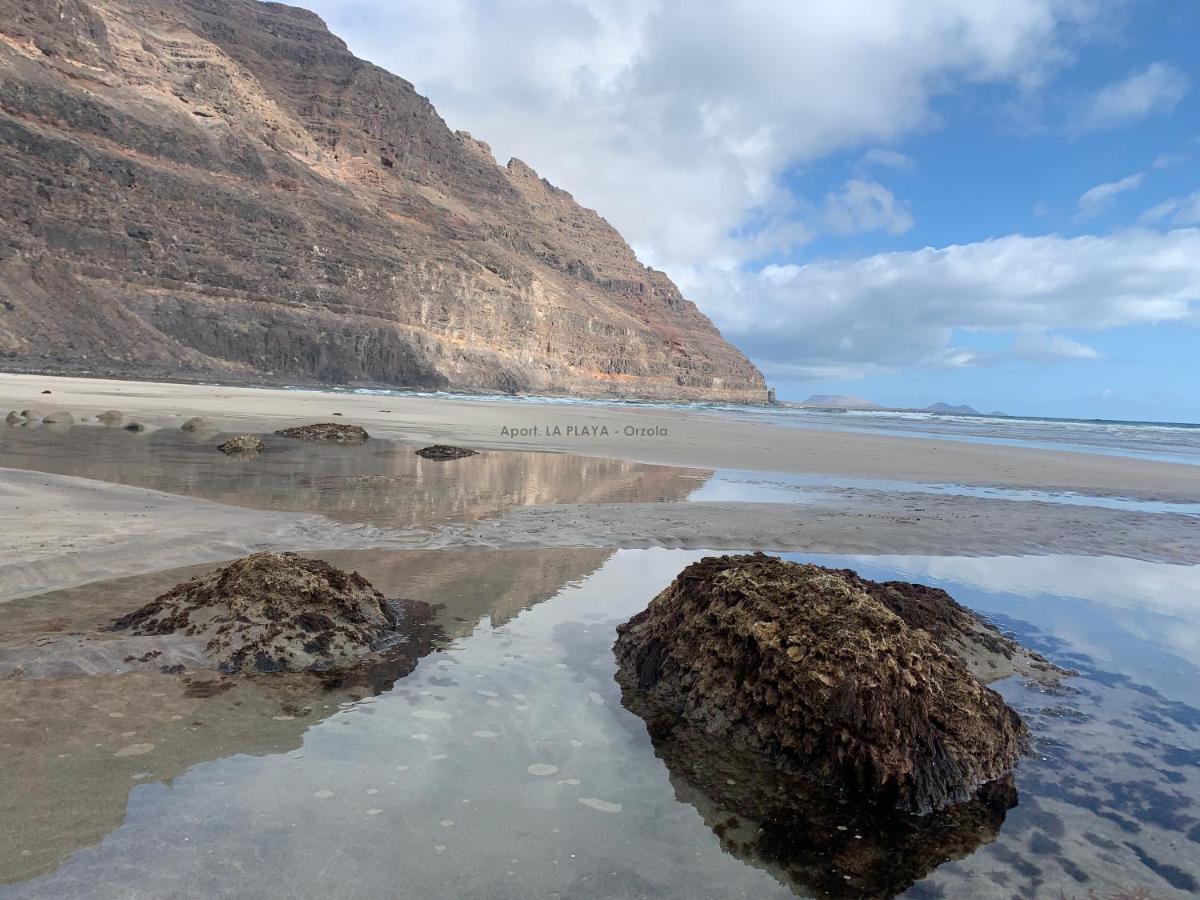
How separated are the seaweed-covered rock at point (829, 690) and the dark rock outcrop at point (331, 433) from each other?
14.0m

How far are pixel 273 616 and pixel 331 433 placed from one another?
13.5m

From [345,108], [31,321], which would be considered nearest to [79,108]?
[31,321]

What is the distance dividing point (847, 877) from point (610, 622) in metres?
2.76

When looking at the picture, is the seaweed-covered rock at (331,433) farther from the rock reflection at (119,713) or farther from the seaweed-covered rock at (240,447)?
the rock reflection at (119,713)

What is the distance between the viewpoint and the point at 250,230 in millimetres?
75312

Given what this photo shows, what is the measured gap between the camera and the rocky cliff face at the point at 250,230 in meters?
60.1

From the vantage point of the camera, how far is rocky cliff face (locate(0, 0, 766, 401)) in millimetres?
60094

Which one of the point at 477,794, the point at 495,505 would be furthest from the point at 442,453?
the point at 477,794

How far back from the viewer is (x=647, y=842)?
2.46 metres

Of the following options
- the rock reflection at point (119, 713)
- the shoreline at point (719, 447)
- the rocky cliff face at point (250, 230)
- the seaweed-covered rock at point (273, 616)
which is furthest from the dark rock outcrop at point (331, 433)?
the rocky cliff face at point (250, 230)

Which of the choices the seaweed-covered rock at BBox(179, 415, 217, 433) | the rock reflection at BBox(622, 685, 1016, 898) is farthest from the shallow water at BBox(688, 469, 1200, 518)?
the seaweed-covered rock at BBox(179, 415, 217, 433)

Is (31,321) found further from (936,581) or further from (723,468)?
(936,581)

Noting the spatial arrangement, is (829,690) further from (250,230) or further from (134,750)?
(250,230)

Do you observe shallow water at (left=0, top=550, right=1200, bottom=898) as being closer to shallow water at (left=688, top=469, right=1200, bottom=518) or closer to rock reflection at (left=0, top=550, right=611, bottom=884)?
rock reflection at (left=0, top=550, right=611, bottom=884)
